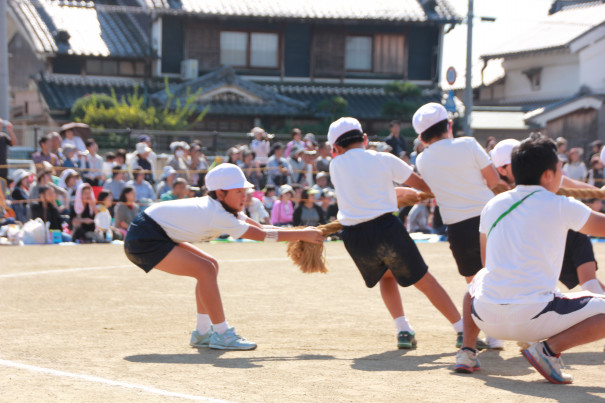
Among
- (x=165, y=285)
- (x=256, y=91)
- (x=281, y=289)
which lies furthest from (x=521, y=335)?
(x=256, y=91)

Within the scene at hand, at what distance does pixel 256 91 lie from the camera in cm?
2766

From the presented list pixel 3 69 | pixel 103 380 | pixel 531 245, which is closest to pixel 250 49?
pixel 3 69

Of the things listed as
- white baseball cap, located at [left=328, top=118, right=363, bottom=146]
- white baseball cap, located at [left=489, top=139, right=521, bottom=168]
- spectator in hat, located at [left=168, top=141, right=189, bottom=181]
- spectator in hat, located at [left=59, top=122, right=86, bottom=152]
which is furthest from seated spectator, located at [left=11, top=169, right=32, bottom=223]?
white baseball cap, located at [left=489, top=139, right=521, bottom=168]

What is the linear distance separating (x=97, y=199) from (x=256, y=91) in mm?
12710

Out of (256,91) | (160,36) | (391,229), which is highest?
(160,36)

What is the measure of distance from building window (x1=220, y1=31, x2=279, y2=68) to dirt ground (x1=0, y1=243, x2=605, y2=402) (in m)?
19.4

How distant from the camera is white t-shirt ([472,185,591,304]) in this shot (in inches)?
193

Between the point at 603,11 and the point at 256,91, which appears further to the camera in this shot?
the point at 603,11

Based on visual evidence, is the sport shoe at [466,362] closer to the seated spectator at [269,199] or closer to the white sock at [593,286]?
the white sock at [593,286]

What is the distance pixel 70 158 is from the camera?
54.3 feet

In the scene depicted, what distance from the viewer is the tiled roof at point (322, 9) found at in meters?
28.3

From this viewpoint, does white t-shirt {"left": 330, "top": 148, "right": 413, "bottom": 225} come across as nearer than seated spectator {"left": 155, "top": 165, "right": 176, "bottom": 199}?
Yes

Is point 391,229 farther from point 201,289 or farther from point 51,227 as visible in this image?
point 51,227

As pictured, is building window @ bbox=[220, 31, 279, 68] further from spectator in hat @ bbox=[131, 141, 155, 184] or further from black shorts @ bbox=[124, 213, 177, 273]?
black shorts @ bbox=[124, 213, 177, 273]
